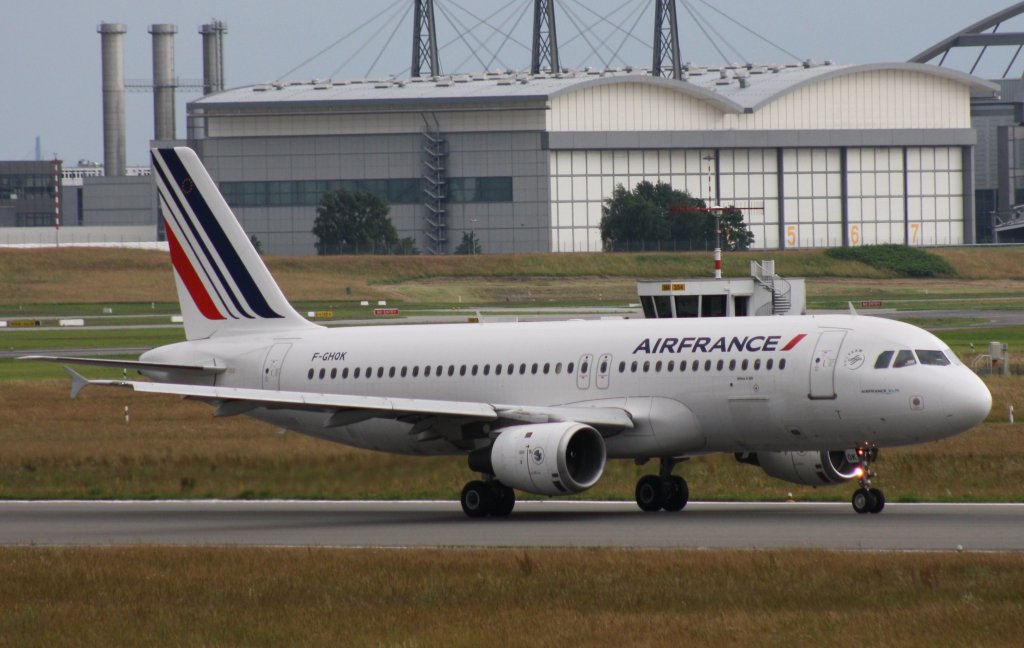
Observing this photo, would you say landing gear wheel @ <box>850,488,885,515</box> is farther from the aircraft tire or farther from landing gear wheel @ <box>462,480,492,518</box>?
landing gear wheel @ <box>462,480,492,518</box>

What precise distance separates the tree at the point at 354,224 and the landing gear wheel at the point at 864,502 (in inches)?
5646

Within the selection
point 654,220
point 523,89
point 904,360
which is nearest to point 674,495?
point 904,360

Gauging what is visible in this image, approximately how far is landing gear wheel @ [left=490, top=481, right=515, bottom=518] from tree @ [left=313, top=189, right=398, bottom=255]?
141m

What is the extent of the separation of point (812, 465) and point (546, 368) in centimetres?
559

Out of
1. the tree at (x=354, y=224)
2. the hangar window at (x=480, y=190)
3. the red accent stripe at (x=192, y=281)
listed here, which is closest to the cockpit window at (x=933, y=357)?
the red accent stripe at (x=192, y=281)

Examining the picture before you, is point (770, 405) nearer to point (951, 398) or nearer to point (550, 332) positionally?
point (951, 398)

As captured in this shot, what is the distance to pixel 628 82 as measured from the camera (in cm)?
18300

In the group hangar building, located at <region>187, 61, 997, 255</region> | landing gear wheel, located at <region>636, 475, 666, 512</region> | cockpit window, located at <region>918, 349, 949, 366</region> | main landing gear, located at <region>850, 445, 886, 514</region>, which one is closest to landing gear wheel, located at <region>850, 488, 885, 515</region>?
main landing gear, located at <region>850, 445, 886, 514</region>

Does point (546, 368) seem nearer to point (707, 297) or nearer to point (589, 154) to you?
point (707, 297)

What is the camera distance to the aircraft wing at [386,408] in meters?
34.9

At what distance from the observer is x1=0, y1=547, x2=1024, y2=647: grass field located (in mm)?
19391

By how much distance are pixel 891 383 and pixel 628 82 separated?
152251 millimetres

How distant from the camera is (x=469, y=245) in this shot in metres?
181

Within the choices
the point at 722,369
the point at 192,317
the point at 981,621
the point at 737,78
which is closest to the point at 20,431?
the point at 192,317
